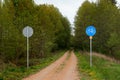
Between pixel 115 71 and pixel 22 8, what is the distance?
71.2ft

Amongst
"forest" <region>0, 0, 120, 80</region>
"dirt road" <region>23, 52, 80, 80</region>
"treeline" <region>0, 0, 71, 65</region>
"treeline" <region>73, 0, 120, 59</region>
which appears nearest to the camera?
"dirt road" <region>23, 52, 80, 80</region>

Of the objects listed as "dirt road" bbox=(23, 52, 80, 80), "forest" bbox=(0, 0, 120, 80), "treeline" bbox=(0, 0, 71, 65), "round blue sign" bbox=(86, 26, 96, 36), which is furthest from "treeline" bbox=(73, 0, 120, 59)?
"dirt road" bbox=(23, 52, 80, 80)

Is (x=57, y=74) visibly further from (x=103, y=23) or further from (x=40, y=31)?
(x=103, y=23)

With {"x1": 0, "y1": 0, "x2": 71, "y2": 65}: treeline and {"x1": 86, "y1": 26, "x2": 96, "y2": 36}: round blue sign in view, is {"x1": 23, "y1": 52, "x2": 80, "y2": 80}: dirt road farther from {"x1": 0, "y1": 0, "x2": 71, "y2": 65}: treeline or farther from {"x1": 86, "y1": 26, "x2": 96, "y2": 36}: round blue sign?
{"x1": 0, "y1": 0, "x2": 71, "y2": 65}: treeline

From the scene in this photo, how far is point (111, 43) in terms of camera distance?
163 feet

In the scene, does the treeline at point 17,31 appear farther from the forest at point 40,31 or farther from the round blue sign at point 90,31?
the round blue sign at point 90,31

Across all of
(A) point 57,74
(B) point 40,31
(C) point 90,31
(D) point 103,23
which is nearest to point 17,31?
(C) point 90,31

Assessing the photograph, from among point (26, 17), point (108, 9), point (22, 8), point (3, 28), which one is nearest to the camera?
point (3, 28)

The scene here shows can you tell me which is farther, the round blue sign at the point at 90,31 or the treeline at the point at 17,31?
the treeline at the point at 17,31

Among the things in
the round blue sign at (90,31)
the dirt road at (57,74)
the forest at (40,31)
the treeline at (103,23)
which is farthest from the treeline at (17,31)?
the treeline at (103,23)

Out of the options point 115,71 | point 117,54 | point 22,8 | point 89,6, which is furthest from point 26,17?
point 89,6

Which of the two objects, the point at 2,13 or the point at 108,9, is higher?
the point at 108,9

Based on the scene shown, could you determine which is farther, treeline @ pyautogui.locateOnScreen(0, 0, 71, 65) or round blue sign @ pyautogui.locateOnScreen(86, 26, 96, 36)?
treeline @ pyautogui.locateOnScreen(0, 0, 71, 65)

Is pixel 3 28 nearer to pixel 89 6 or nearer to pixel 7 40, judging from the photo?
pixel 7 40
